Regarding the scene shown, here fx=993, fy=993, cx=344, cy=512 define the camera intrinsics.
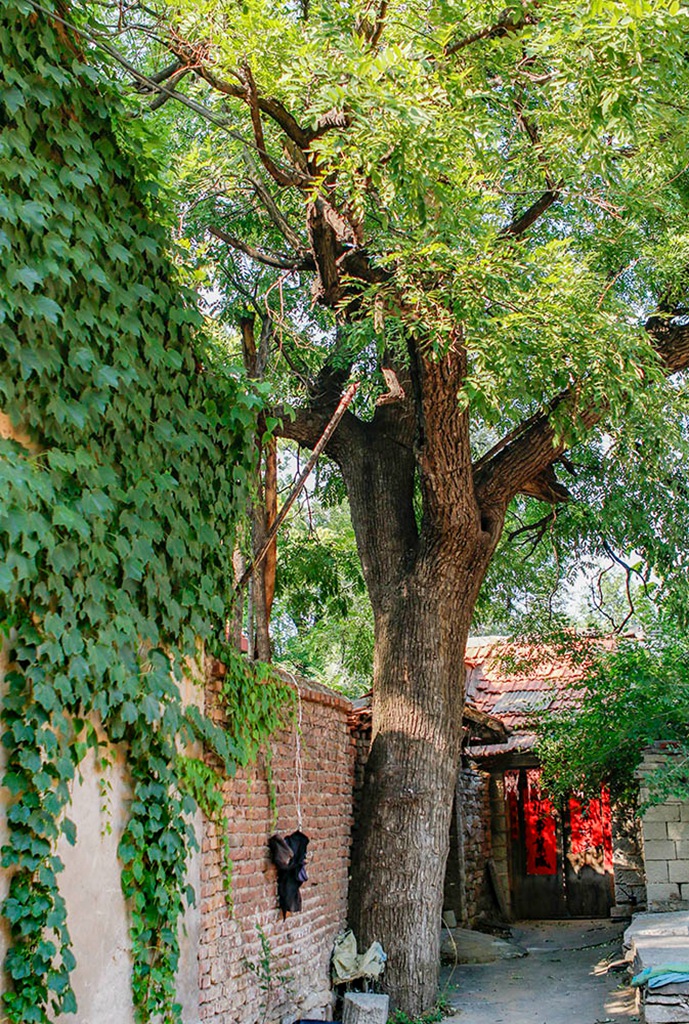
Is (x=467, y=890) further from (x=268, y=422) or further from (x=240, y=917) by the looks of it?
(x=268, y=422)

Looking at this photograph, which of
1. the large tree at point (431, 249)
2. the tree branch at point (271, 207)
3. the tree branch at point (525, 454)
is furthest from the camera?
the tree branch at point (525, 454)

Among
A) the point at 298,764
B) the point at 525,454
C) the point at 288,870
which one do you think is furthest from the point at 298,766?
the point at 525,454

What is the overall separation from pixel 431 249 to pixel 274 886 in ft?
14.8

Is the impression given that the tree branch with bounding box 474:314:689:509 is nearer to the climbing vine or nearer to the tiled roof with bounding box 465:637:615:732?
the climbing vine

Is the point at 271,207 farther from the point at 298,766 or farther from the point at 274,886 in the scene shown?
the point at 274,886

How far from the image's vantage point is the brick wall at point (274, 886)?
19.6 ft

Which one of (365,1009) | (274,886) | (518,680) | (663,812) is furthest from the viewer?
(518,680)

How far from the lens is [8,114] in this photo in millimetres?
4590

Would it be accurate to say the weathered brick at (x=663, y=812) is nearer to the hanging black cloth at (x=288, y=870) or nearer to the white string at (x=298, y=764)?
the white string at (x=298, y=764)

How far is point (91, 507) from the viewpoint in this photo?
4.76 m

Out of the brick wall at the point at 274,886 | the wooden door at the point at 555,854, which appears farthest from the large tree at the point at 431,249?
the wooden door at the point at 555,854

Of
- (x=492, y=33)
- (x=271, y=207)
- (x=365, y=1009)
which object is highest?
(x=492, y=33)

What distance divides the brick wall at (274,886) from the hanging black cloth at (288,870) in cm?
8

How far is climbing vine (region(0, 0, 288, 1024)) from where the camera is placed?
4324 millimetres
